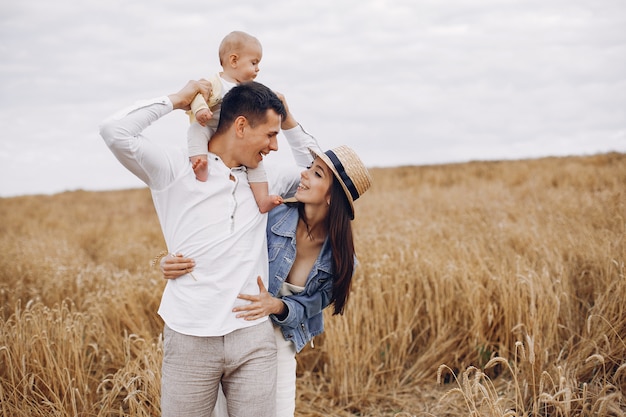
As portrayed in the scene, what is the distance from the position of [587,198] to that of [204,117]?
690 centimetres

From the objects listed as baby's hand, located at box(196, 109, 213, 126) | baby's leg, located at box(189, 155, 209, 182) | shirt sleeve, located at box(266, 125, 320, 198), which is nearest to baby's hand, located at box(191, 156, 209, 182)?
baby's leg, located at box(189, 155, 209, 182)

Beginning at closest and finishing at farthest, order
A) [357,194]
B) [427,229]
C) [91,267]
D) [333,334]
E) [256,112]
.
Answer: [256,112]
[357,194]
[333,334]
[91,267]
[427,229]

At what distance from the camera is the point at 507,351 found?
421cm

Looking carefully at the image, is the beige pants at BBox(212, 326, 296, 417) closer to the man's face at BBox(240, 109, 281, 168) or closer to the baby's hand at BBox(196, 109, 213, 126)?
the man's face at BBox(240, 109, 281, 168)

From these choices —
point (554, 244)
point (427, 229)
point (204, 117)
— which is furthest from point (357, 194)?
point (427, 229)

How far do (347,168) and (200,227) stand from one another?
0.85 metres

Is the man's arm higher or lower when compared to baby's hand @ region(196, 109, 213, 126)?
lower

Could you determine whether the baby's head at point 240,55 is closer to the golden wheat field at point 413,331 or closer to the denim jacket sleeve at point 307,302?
the denim jacket sleeve at point 307,302

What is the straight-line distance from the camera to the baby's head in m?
3.05

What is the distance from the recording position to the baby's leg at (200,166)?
2.34 metres

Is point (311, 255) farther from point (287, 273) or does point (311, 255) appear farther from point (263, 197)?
point (263, 197)

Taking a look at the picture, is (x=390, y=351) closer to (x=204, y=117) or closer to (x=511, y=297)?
A: (x=511, y=297)

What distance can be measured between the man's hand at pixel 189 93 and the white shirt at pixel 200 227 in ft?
0.22

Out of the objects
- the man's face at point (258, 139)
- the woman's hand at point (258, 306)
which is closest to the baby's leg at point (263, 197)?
the man's face at point (258, 139)
